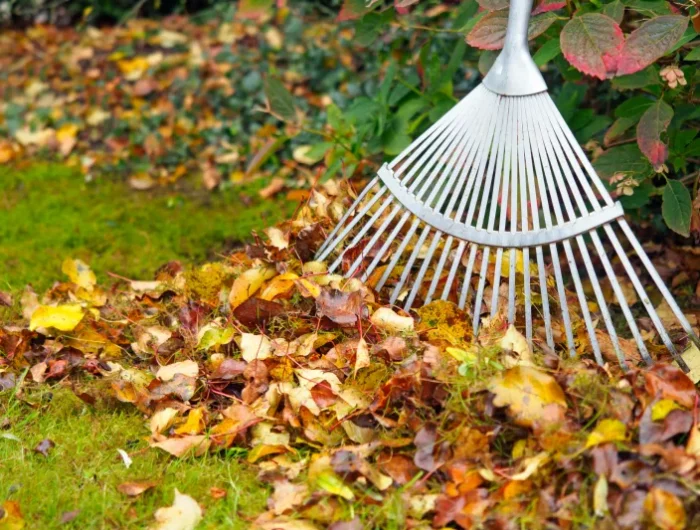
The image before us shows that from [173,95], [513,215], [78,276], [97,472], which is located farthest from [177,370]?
[173,95]

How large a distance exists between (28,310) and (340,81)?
185 cm

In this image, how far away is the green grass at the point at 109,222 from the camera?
2.85 metres

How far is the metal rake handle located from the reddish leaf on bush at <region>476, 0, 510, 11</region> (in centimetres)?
6

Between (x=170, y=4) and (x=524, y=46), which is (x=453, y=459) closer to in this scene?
(x=524, y=46)

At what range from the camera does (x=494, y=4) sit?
1.99 metres

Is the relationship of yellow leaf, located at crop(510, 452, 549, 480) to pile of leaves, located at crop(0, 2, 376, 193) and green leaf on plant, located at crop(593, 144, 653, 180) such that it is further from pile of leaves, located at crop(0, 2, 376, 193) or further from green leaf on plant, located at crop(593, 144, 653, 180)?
pile of leaves, located at crop(0, 2, 376, 193)

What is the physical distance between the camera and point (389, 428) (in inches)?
69.6

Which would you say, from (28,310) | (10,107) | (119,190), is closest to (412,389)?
(28,310)

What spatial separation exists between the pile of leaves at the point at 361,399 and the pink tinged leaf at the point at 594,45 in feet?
1.92

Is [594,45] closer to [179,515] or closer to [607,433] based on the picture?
[607,433]

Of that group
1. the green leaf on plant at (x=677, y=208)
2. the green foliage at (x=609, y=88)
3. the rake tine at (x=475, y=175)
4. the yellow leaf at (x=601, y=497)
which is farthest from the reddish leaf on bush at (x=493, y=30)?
the yellow leaf at (x=601, y=497)

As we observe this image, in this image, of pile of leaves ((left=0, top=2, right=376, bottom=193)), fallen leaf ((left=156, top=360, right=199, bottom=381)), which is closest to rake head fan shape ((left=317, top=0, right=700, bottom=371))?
fallen leaf ((left=156, top=360, right=199, bottom=381))

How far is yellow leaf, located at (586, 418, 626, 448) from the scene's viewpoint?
154 centimetres

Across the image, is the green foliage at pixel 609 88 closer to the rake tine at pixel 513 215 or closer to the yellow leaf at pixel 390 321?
the rake tine at pixel 513 215
